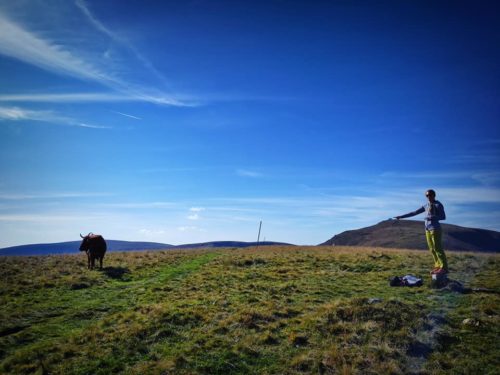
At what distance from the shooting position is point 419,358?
781cm

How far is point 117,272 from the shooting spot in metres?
23.0

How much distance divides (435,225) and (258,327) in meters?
8.51

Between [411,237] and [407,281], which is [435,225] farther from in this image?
[411,237]

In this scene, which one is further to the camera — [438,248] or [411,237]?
[411,237]

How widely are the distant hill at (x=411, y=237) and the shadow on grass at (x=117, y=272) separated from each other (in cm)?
11857

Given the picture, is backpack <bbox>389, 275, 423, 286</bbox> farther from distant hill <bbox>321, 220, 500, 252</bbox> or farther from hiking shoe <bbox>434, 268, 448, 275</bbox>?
distant hill <bbox>321, 220, 500, 252</bbox>

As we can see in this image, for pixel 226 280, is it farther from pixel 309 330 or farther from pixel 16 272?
pixel 16 272

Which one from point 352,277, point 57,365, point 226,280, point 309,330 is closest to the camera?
point 57,365

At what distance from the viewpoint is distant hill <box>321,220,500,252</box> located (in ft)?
429

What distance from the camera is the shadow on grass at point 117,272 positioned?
2130cm

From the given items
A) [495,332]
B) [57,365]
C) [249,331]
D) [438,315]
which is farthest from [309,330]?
[57,365]

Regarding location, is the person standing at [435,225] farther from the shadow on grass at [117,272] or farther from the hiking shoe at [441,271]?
the shadow on grass at [117,272]

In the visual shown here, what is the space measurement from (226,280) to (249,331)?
9.01 m

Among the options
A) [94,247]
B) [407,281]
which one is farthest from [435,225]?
[94,247]
